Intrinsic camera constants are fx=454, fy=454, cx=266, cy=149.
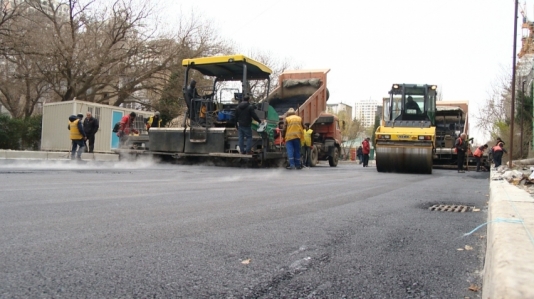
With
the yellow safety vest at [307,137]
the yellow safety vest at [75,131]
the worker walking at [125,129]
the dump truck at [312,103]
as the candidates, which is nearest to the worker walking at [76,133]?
the yellow safety vest at [75,131]

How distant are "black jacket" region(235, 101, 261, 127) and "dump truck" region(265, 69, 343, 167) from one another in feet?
10.6

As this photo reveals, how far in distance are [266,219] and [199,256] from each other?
132 cm

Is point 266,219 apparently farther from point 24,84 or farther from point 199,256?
point 24,84

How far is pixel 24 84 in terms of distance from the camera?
25641 mm

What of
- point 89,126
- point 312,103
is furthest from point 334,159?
point 89,126

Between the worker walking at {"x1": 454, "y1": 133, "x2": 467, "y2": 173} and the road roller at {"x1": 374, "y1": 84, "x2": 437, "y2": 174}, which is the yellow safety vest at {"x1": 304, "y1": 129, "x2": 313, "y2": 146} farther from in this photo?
the worker walking at {"x1": 454, "y1": 133, "x2": 467, "y2": 173}

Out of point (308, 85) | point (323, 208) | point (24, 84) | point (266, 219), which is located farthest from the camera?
point (24, 84)

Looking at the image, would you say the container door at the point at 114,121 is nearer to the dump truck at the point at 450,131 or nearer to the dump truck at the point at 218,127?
the dump truck at the point at 218,127

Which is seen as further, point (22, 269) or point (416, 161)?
point (416, 161)

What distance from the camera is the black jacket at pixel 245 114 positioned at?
1105cm

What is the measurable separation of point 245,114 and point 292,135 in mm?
1485

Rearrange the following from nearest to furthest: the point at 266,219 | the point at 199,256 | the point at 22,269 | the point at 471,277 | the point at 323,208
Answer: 1. the point at 22,269
2. the point at 471,277
3. the point at 199,256
4. the point at 266,219
5. the point at 323,208

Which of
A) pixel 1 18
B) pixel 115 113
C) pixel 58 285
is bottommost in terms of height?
pixel 58 285

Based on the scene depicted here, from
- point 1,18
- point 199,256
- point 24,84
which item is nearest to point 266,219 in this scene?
point 199,256
